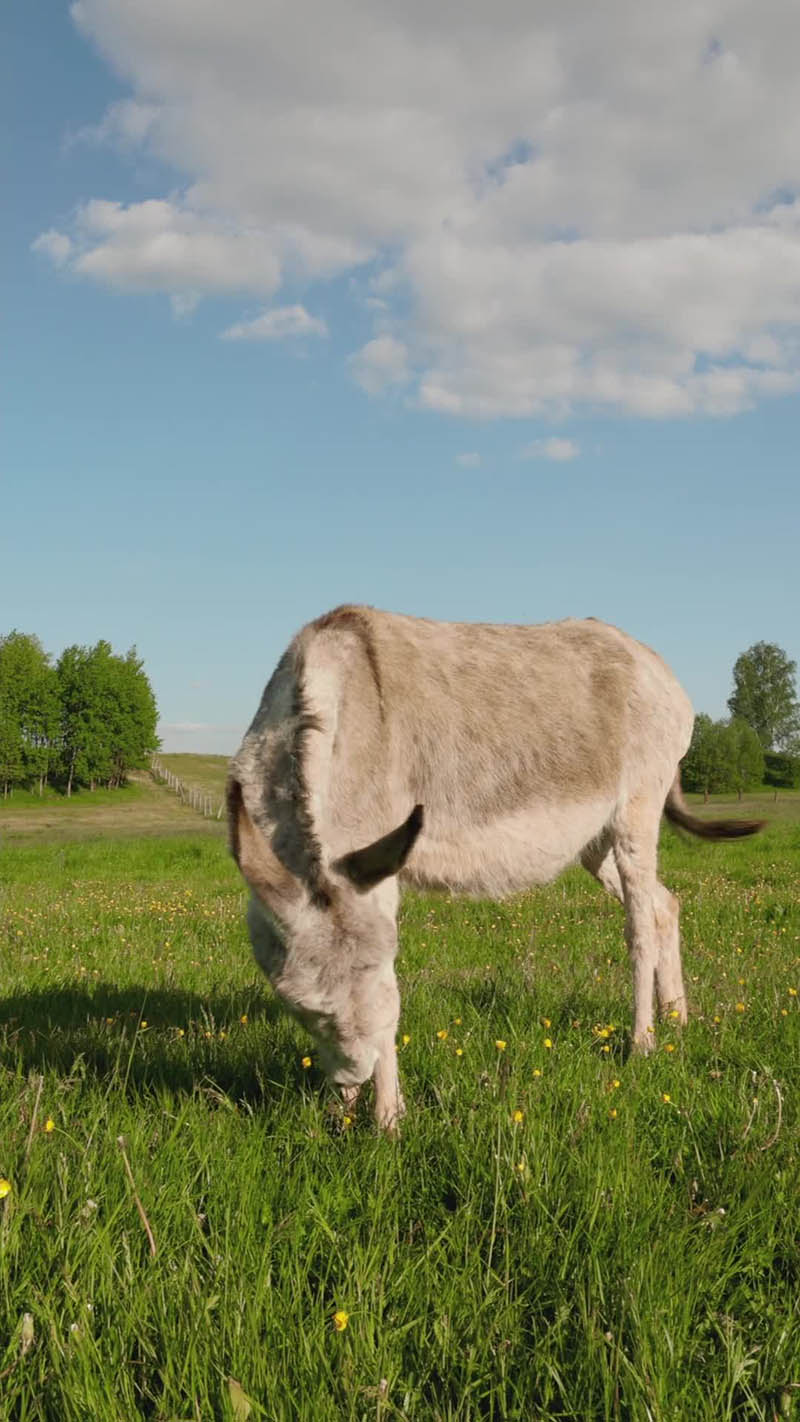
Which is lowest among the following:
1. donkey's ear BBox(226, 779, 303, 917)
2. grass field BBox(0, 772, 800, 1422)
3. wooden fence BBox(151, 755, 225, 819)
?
wooden fence BBox(151, 755, 225, 819)

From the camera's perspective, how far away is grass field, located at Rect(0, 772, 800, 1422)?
2678mm

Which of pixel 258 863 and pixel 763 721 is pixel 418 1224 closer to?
pixel 258 863

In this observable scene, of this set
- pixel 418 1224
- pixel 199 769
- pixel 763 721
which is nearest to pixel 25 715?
pixel 199 769

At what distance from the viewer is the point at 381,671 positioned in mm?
5250

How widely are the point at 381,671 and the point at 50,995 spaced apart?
418 cm

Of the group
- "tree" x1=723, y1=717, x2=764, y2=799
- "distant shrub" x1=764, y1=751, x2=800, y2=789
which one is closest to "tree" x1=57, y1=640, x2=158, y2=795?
"tree" x1=723, y1=717, x2=764, y2=799

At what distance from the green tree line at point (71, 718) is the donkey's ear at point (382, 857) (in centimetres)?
8763

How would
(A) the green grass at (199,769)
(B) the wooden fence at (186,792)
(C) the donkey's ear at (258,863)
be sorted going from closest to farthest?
(C) the donkey's ear at (258,863), (B) the wooden fence at (186,792), (A) the green grass at (199,769)

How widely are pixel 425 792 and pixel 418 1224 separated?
2386mm

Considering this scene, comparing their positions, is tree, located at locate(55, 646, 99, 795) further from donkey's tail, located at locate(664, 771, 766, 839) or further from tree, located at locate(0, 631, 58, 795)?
donkey's tail, located at locate(664, 771, 766, 839)

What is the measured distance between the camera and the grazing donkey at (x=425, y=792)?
4.39m

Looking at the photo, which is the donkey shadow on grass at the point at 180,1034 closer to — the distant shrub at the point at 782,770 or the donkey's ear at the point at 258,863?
the donkey's ear at the point at 258,863

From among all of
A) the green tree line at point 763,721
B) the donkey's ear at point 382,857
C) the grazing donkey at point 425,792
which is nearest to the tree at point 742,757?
the green tree line at point 763,721

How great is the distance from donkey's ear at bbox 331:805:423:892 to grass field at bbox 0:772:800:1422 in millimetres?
1120
